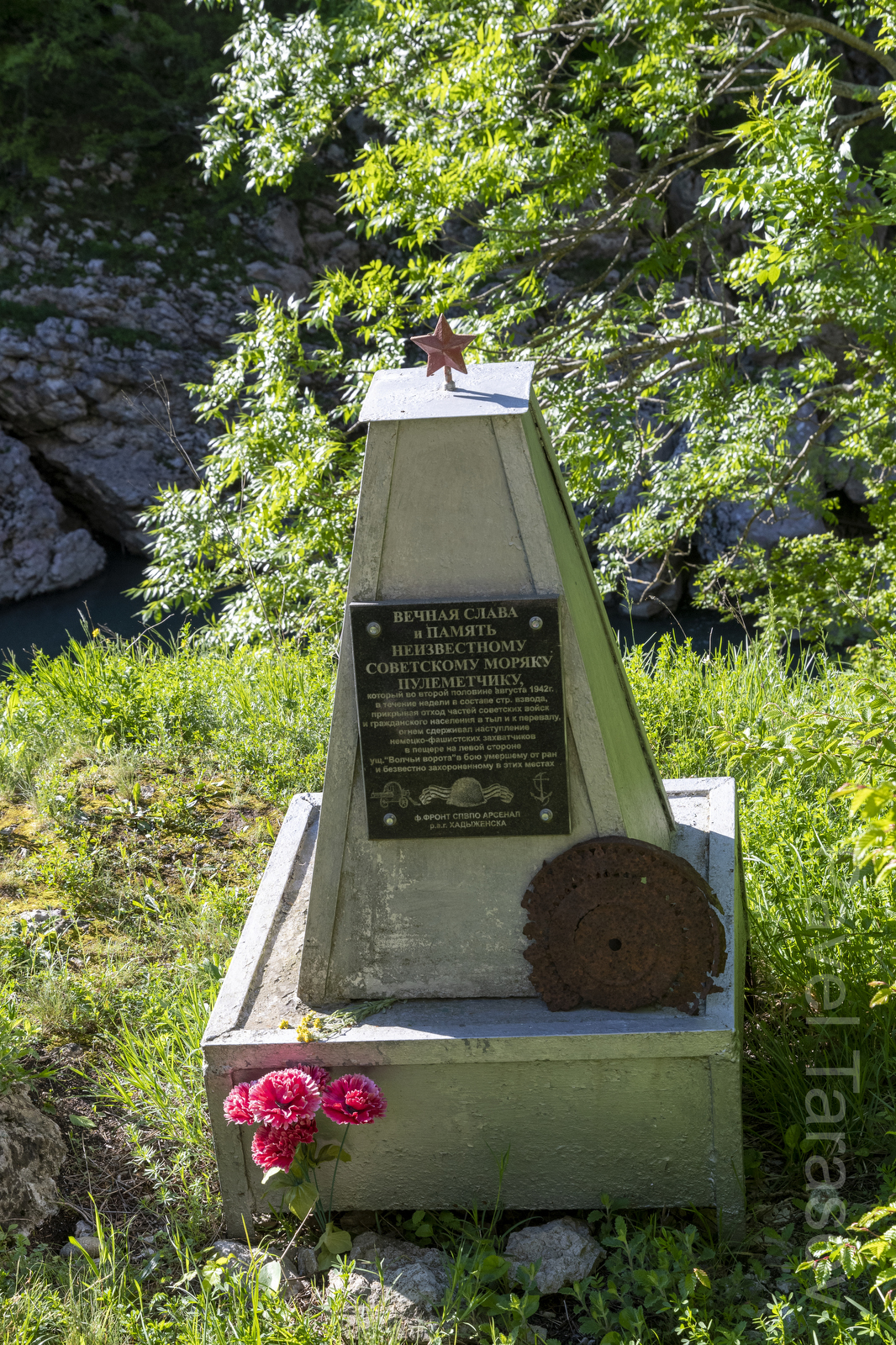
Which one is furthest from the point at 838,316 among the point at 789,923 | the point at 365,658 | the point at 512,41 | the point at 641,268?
the point at 365,658

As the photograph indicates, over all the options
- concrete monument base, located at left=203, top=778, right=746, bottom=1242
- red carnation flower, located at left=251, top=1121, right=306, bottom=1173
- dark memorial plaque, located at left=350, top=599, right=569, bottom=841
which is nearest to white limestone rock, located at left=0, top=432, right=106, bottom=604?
concrete monument base, located at left=203, top=778, right=746, bottom=1242

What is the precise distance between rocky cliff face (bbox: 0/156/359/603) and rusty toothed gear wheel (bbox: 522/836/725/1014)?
1486 cm

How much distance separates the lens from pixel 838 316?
6.02 meters

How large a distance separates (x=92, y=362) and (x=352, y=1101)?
1654cm

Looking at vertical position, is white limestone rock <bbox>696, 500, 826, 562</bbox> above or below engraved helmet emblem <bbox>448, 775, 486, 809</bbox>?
below

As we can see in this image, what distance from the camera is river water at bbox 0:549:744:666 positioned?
13.1 meters

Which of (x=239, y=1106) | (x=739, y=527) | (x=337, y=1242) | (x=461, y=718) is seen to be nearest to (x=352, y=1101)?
(x=239, y=1106)

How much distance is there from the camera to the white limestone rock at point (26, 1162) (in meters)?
2.59

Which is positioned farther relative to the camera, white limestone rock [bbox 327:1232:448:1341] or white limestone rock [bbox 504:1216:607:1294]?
white limestone rock [bbox 504:1216:607:1294]

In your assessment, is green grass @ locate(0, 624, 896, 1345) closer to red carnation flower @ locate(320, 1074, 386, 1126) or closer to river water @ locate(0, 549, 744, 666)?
red carnation flower @ locate(320, 1074, 386, 1126)

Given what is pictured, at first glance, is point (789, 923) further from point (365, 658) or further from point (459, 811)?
point (365, 658)

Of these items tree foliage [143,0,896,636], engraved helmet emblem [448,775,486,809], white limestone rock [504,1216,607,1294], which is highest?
tree foliage [143,0,896,636]

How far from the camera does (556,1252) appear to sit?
2.40 metres

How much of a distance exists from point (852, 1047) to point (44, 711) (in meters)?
3.88
